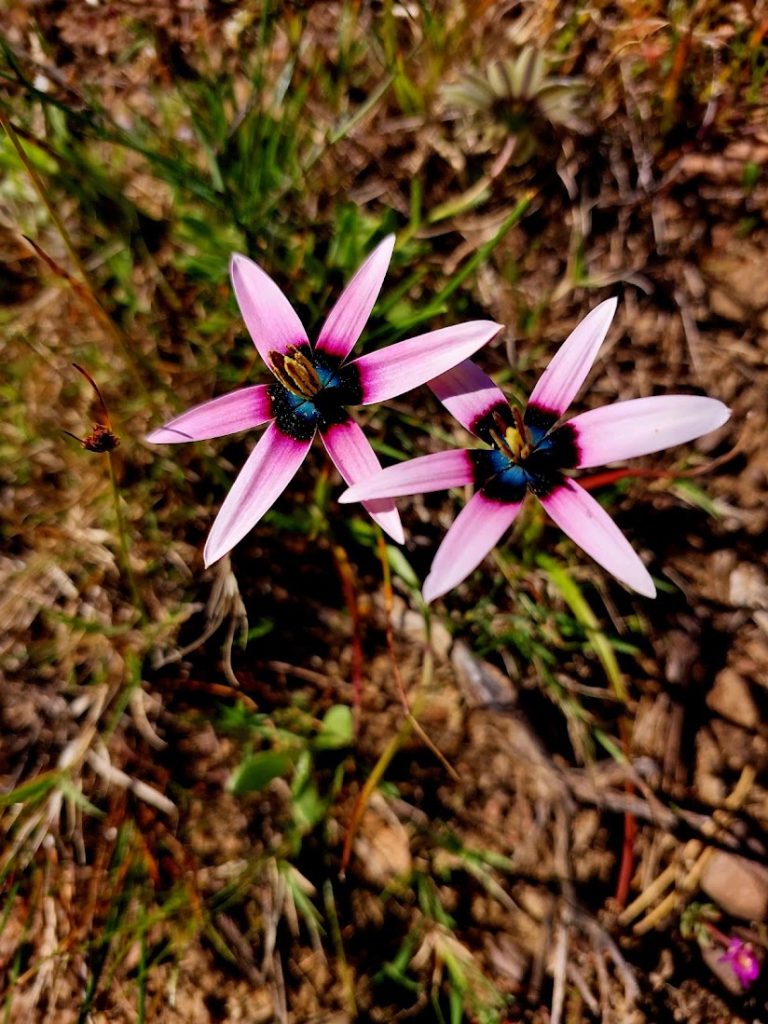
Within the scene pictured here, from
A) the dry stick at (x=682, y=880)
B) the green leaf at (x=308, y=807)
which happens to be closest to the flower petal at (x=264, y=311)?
the green leaf at (x=308, y=807)

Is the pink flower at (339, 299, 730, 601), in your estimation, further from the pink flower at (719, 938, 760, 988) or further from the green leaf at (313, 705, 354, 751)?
the pink flower at (719, 938, 760, 988)

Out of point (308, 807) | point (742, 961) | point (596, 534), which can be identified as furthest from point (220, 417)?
point (742, 961)

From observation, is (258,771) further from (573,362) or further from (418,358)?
(573,362)

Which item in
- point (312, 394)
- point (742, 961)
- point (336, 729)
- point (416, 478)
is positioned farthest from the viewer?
point (336, 729)

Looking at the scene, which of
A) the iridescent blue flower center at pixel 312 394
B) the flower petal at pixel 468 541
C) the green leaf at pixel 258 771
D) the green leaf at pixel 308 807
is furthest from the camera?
the green leaf at pixel 308 807

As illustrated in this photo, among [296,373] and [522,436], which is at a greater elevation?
[296,373]

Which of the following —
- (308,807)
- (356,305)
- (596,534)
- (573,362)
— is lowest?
(308,807)

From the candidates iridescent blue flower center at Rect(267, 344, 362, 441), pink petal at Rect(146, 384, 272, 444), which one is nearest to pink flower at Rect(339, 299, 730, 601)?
iridescent blue flower center at Rect(267, 344, 362, 441)

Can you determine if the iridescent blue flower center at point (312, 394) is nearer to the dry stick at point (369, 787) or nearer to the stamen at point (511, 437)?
the stamen at point (511, 437)
